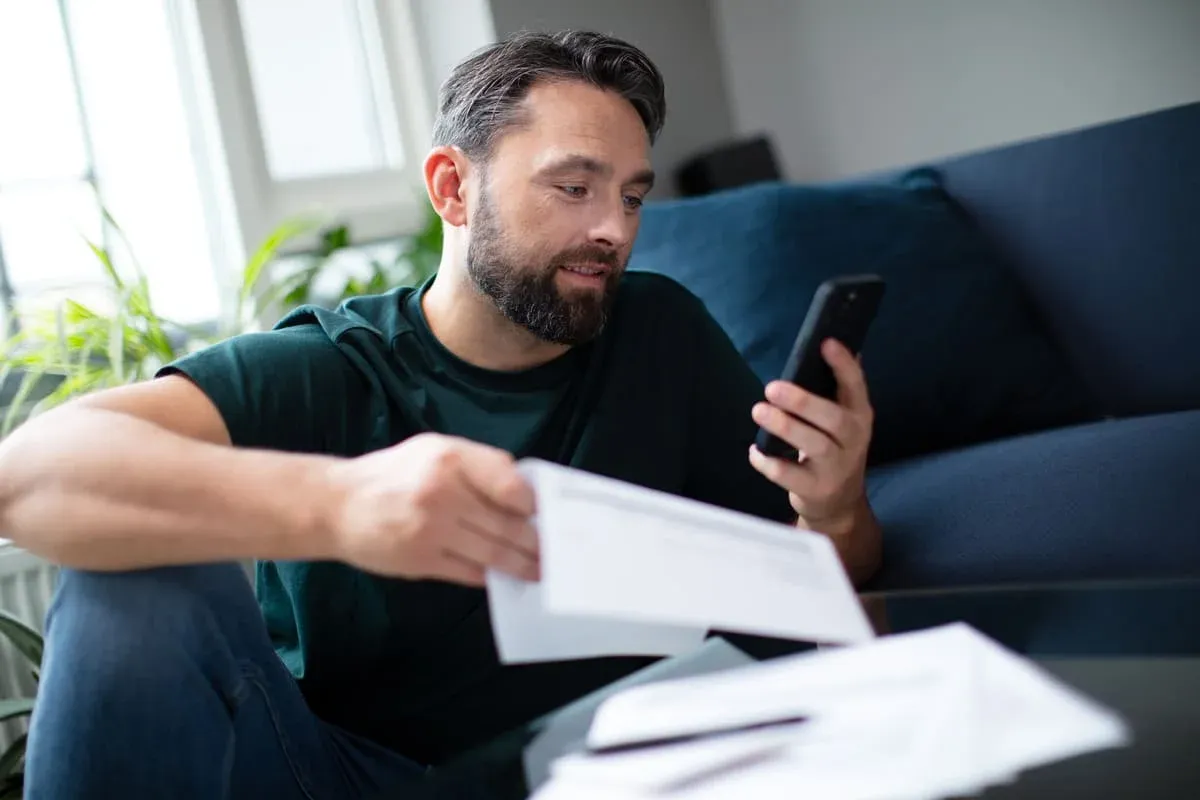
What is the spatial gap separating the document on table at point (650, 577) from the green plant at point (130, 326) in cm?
112

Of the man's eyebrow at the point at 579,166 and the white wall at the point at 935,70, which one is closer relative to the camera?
the man's eyebrow at the point at 579,166

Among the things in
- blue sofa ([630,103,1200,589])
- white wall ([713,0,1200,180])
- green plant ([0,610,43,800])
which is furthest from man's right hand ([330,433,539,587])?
white wall ([713,0,1200,180])

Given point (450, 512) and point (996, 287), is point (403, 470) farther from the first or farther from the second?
point (996, 287)

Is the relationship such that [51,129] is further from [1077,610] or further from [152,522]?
[1077,610]

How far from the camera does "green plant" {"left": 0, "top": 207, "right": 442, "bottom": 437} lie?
1712 millimetres

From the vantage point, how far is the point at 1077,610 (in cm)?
85

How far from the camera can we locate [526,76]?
127 centimetres

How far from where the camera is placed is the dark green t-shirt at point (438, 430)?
3.52 ft

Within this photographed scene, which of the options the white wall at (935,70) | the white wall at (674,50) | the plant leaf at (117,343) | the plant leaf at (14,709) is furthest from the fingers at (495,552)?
the white wall at (935,70)

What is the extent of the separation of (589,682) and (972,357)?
0.85m

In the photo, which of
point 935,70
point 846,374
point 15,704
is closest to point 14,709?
point 15,704

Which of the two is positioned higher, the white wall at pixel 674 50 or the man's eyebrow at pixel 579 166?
the white wall at pixel 674 50

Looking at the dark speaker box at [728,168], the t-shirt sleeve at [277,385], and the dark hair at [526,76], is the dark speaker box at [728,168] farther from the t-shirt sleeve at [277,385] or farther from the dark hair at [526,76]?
the t-shirt sleeve at [277,385]

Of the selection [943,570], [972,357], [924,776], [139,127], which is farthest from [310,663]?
[139,127]
